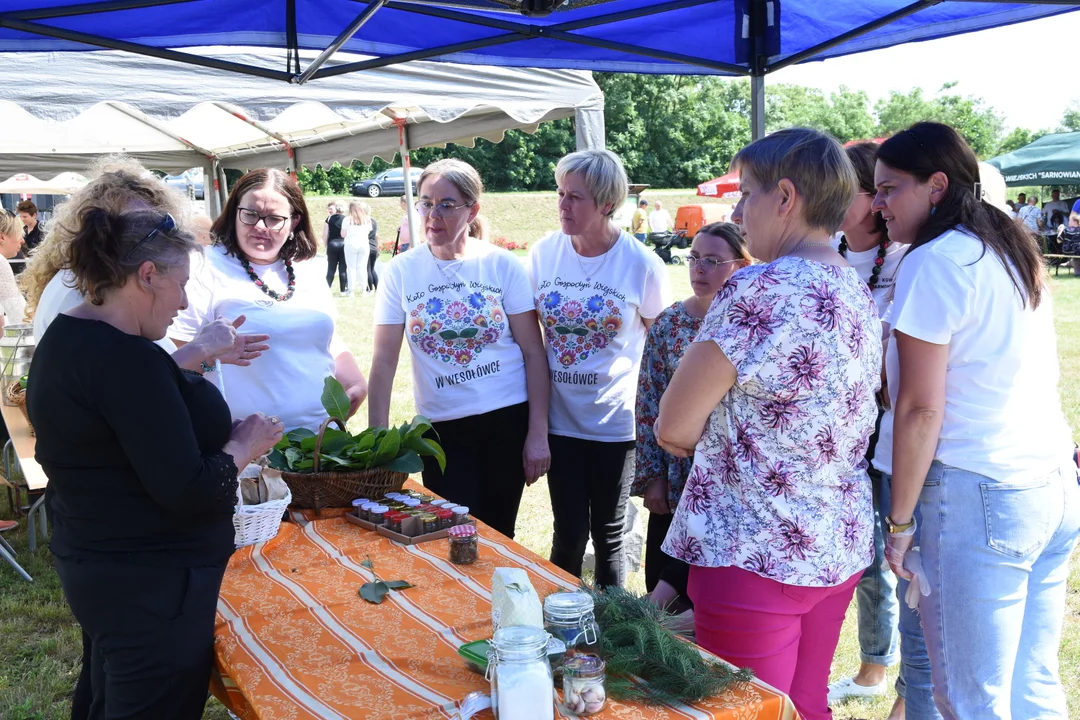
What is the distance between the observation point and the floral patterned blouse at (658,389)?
99.6 inches

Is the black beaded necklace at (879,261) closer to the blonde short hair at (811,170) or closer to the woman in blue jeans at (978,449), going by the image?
the woman in blue jeans at (978,449)

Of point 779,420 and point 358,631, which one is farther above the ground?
point 779,420

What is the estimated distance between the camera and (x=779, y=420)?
4.86 ft

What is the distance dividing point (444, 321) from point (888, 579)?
1581 millimetres

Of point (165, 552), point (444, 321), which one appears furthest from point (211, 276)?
point (165, 552)

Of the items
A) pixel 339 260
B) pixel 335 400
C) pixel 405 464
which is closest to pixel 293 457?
pixel 335 400

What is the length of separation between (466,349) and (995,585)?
162cm

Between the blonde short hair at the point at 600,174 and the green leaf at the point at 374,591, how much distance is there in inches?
59.6

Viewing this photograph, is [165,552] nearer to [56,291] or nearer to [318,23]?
[56,291]

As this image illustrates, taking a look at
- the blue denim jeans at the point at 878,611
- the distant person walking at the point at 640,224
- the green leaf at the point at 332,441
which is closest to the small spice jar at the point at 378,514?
the green leaf at the point at 332,441

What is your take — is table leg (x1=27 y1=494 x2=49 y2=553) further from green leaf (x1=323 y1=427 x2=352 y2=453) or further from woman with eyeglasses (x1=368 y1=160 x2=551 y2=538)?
green leaf (x1=323 y1=427 x2=352 y2=453)

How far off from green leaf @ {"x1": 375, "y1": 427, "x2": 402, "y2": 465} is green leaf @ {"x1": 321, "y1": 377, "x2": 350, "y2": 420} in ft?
0.46

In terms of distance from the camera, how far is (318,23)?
3230 mm

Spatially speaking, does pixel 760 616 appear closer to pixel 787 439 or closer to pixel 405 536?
pixel 787 439
